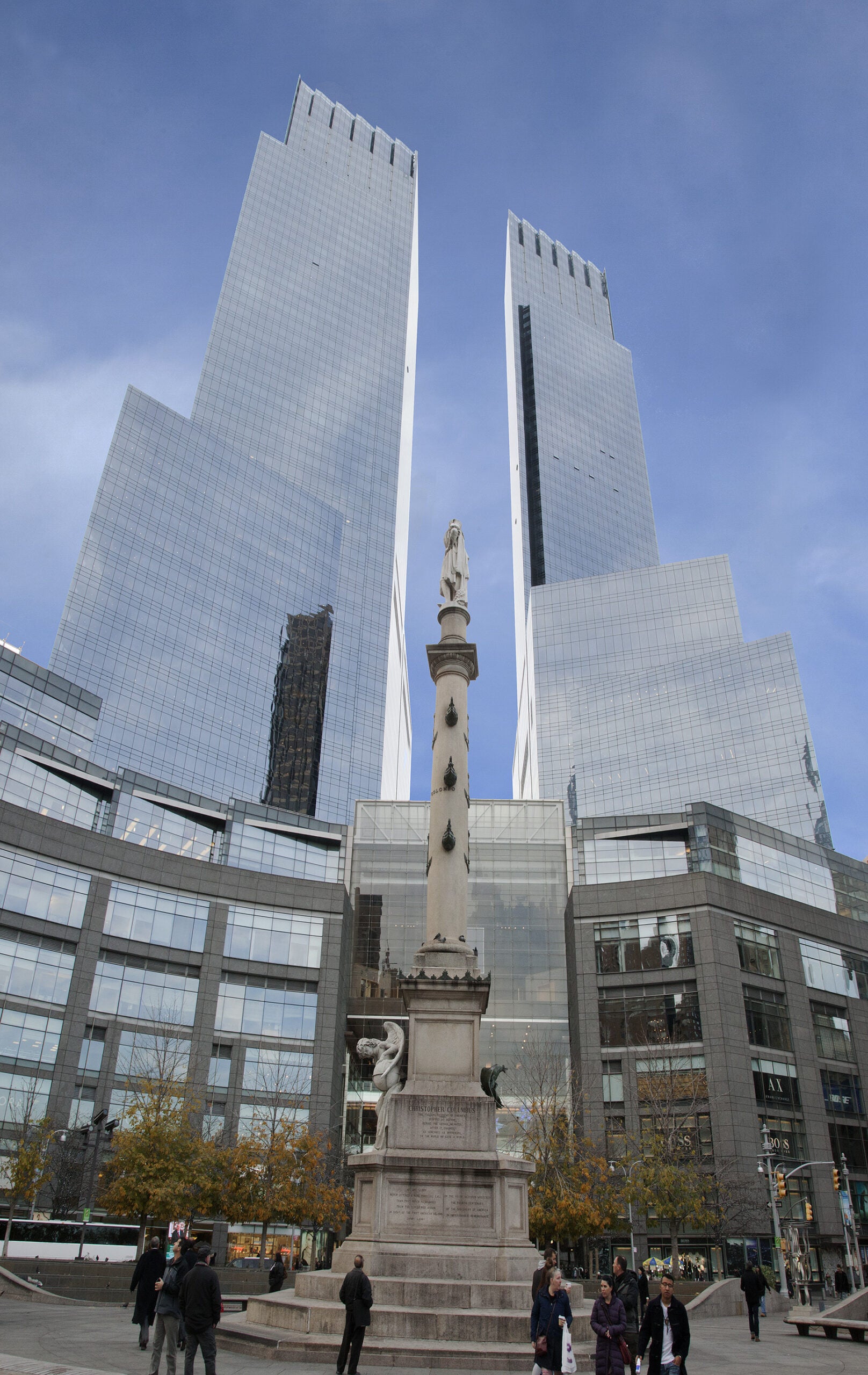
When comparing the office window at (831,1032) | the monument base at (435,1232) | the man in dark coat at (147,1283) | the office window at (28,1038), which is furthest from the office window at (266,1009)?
the man in dark coat at (147,1283)

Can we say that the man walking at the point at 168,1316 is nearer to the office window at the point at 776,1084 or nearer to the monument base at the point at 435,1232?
the monument base at the point at 435,1232

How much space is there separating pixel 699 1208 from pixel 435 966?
102 feet

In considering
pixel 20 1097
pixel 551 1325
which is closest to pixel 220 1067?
pixel 20 1097

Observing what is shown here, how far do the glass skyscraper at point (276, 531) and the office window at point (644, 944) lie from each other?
61.2 metres

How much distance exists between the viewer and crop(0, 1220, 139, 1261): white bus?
39375 millimetres

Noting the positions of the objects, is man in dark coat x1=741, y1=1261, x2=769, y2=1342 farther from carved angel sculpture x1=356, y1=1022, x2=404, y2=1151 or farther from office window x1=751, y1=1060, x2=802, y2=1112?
office window x1=751, y1=1060, x2=802, y2=1112

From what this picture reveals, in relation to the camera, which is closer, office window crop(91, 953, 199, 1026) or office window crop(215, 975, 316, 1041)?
office window crop(91, 953, 199, 1026)

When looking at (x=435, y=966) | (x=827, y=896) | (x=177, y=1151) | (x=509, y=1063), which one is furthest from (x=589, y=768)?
(x=435, y=966)

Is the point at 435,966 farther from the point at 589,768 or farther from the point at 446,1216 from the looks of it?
the point at 589,768

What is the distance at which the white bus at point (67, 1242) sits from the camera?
39375 millimetres

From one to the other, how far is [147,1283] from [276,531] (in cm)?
12979

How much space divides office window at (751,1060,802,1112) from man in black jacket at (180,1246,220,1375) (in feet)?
194

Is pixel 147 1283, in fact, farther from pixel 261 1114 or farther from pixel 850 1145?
pixel 850 1145

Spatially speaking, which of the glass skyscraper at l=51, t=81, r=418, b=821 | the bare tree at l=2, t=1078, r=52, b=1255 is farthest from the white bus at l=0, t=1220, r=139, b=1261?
the glass skyscraper at l=51, t=81, r=418, b=821
